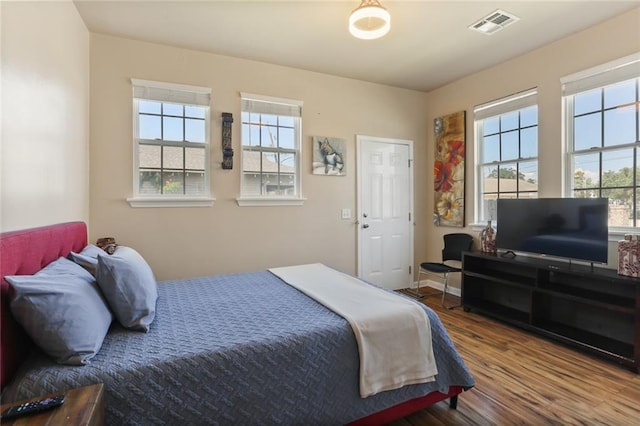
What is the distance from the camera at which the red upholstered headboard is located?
1188mm

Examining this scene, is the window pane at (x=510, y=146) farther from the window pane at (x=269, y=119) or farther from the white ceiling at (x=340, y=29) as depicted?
the window pane at (x=269, y=119)

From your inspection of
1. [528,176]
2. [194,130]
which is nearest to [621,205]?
[528,176]

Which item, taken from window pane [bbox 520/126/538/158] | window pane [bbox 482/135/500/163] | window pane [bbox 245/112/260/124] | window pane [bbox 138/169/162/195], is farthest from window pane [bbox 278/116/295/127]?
window pane [bbox 520/126/538/158]

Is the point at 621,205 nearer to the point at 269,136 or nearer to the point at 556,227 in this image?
the point at 556,227

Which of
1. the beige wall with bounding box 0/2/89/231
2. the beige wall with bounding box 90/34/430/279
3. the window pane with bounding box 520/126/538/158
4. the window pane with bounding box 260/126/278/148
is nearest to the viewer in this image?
the beige wall with bounding box 0/2/89/231

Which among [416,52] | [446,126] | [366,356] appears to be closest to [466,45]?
[416,52]

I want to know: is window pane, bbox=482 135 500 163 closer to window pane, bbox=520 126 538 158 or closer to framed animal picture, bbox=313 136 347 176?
window pane, bbox=520 126 538 158

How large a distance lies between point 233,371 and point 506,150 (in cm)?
379

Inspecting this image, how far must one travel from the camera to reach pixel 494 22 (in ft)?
9.34

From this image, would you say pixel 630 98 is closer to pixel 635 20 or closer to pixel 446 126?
pixel 635 20

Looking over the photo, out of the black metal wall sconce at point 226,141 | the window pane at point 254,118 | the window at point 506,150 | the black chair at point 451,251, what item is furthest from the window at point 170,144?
the window at point 506,150

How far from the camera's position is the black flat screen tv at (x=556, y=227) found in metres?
2.68

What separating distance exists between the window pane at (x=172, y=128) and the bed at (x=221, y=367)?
1.67 metres

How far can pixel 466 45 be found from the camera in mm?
3281
